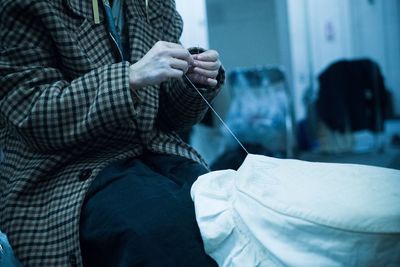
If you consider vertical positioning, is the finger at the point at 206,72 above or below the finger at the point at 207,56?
below

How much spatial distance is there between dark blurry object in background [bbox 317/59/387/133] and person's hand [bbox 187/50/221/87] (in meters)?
2.91

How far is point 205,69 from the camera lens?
91 cm

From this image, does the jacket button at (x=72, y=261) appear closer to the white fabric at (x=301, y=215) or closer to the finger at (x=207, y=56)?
the white fabric at (x=301, y=215)

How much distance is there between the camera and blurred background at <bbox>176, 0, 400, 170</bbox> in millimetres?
3158

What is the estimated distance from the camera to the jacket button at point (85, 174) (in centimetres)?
78

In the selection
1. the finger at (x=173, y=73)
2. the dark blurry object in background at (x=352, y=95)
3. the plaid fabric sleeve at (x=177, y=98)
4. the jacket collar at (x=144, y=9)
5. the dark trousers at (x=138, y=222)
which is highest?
the jacket collar at (x=144, y=9)

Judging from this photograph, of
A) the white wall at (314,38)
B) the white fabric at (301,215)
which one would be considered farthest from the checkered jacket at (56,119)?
the white wall at (314,38)

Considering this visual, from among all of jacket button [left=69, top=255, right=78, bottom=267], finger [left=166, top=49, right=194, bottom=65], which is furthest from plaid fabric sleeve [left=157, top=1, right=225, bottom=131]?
jacket button [left=69, top=255, right=78, bottom=267]

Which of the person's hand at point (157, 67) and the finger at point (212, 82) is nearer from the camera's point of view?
the person's hand at point (157, 67)

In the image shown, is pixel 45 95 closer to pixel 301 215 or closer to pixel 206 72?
pixel 206 72

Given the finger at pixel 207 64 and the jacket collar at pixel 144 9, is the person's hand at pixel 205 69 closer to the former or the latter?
the finger at pixel 207 64

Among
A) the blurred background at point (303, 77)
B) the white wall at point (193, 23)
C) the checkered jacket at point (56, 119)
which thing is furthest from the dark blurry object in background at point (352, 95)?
the checkered jacket at point (56, 119)

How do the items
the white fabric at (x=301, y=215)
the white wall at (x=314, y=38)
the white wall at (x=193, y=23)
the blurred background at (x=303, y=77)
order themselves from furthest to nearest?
the white wall at (x=314, y=38), the blurred background at (x=303, y=77), the white wall at (x=193, y=23), the white fabric at (x=301, y=215)

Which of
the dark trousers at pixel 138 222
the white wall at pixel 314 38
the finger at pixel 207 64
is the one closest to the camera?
the dark trousers at pixel 138 222
